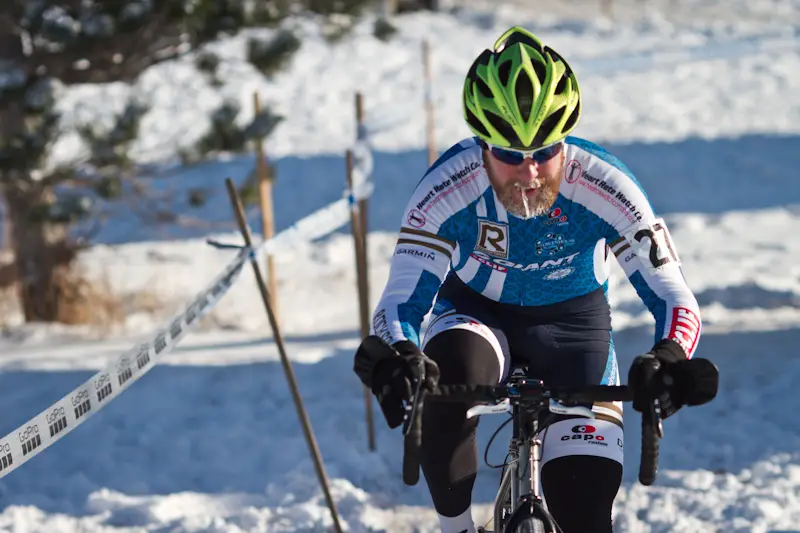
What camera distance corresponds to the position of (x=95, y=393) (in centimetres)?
357

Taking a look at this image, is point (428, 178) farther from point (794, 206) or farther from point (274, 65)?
point (794, 206)

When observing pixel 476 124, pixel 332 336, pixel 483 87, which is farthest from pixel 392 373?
pixel 332 336

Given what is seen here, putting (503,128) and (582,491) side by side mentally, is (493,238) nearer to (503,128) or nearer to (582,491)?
(503,128)

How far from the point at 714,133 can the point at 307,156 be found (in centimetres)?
558

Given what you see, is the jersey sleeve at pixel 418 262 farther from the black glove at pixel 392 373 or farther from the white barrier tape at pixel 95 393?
the white barrier tape at pixel 95 393

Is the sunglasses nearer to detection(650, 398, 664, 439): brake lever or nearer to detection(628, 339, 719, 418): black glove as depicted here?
detection(628, 339, 719, 418): black glove

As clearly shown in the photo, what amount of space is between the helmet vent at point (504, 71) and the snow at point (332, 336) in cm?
236

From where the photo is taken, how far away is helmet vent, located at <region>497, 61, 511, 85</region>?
119 inches

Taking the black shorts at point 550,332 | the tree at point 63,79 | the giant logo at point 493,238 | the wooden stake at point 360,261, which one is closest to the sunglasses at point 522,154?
the giant logo at point 493,238

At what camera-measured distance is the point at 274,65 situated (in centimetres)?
764

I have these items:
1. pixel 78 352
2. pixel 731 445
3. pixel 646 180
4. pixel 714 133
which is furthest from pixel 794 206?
pixel 78 352

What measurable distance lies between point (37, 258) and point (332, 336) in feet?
8.25

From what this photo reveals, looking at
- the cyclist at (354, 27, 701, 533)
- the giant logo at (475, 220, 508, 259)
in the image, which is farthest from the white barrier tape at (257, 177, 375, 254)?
the giant logo at (475, 220, 508, 259)

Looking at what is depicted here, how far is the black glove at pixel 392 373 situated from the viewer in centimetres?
257
